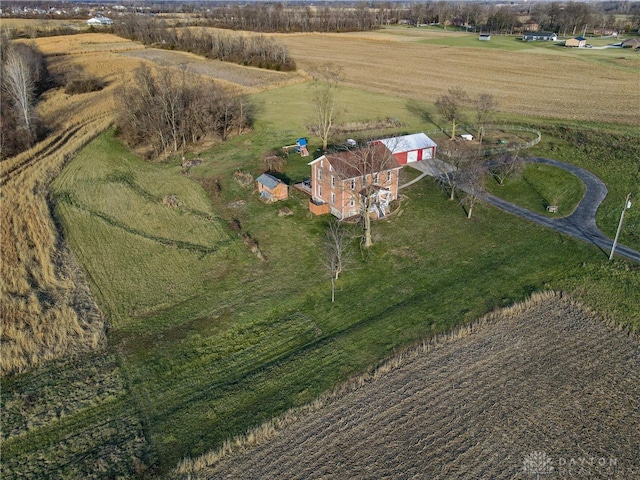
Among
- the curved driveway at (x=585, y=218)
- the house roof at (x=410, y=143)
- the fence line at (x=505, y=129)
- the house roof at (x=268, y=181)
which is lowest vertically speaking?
the curved driveway at (x=585, y=218)

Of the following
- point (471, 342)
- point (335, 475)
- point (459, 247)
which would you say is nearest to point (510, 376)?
point (471, 342)

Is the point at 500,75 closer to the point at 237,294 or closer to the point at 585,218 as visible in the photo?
the point at 585,218

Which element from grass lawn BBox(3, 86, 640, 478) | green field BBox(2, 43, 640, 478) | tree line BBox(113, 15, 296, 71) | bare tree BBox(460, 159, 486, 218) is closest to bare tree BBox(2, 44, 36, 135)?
green field BBox(2, 43, 640, 478)

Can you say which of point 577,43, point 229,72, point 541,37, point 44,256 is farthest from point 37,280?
point 541,37

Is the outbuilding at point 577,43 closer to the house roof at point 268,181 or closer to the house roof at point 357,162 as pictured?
the house roof at point 357,162

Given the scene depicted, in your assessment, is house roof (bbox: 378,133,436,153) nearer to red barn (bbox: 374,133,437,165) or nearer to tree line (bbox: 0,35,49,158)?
red barn (bbox: 374,133,437,165)

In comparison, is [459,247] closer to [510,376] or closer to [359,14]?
[510,376]

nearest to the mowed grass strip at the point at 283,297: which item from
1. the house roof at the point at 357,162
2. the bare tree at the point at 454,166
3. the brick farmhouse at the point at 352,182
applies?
the brick farmhouse at the point at 352,182
